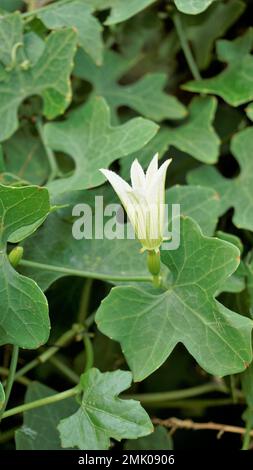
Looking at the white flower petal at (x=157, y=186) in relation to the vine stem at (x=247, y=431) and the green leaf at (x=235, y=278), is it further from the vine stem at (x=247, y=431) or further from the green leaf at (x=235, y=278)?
the vine stem at (x=247, y=431)

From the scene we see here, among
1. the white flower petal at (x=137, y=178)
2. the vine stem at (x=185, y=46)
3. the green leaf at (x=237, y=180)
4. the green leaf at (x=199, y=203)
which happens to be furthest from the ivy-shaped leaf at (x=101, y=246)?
the vine stem at (x=185, y=46)

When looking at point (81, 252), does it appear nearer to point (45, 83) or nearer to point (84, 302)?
point (84, 302)

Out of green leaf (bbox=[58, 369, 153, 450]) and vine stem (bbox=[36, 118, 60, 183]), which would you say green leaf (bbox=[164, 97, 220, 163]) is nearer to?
vine stem (bbox=[36, 118, 60, 183])

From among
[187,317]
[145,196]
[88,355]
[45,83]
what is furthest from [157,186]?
[45,83]

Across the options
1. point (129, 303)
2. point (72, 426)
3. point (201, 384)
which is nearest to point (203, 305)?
point (129, 303)

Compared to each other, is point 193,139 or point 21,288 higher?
point 193,139

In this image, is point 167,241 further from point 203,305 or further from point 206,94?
point 206,94
